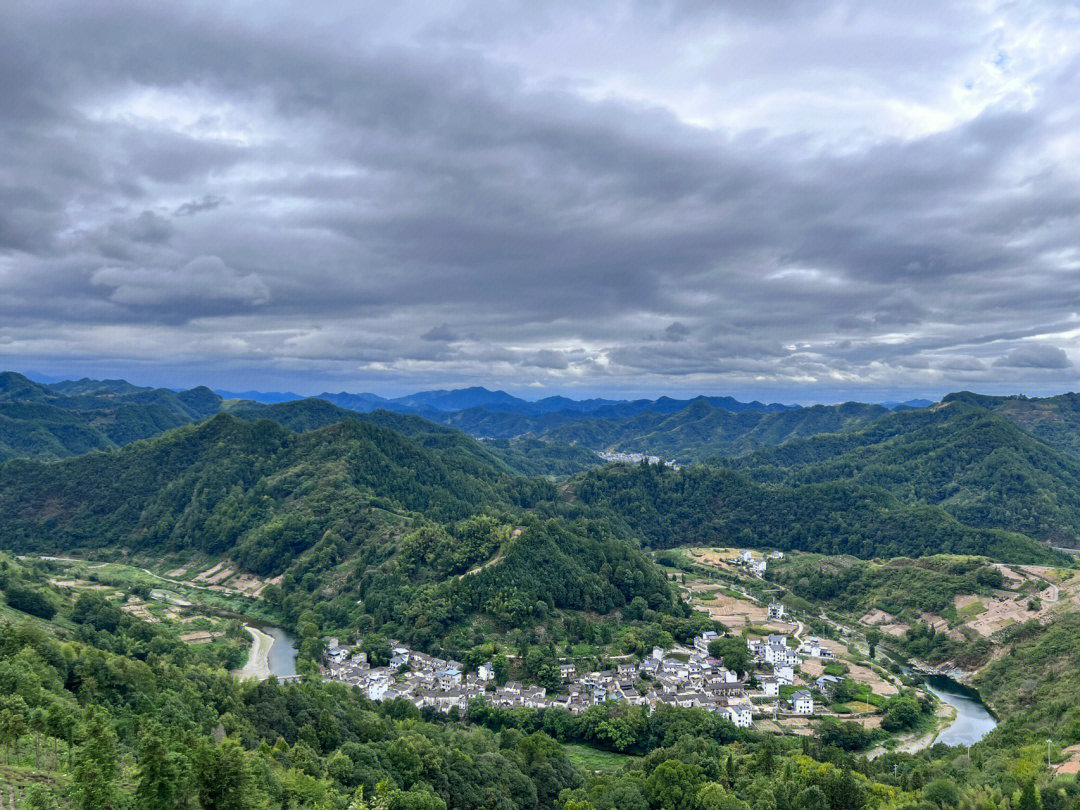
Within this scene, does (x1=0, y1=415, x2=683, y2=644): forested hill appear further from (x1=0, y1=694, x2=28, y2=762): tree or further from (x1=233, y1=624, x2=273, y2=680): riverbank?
(x1=0, y1=694, x2=28, y2=762): tree

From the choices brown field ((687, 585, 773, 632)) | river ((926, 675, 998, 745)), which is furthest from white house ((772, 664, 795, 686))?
brown field ((687, 585, 773, 632))

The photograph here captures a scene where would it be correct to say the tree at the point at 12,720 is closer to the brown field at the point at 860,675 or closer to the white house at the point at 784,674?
the white house at the point at 784,674

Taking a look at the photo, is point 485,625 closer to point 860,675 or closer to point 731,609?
point 731,609

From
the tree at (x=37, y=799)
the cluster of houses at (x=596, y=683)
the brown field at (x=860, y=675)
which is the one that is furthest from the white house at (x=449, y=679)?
the tree at (x=37, y=799)

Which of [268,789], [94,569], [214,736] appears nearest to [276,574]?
[94,569]

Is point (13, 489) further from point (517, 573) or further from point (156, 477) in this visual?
point (517, 573)
